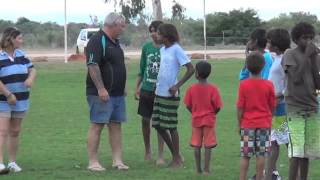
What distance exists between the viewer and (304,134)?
24.9 feet

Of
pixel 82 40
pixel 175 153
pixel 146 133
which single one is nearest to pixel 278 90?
pixel 175 153

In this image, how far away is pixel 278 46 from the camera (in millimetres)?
8031

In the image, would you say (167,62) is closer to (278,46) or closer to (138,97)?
(138,97)

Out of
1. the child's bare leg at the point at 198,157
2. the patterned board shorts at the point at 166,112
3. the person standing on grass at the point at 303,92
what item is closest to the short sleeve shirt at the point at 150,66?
the patterned board shorts at the point at 166,112

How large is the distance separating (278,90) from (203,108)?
1.06 meters

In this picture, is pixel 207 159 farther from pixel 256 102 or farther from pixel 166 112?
pixel 256 102

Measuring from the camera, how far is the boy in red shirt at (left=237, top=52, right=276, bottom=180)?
756 cm

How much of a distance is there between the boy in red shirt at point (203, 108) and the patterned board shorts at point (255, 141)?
3.45 ft

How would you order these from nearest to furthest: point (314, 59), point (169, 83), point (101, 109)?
point (314, 59)
point (101, 109)
point (169, 83)

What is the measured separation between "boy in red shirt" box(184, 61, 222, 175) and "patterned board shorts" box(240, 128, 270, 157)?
41.4 inches

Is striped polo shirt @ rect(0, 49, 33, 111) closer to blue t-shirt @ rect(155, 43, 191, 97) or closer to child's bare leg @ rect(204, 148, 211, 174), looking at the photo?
blue t-shirt @ rect(155, 43, 191, 97)

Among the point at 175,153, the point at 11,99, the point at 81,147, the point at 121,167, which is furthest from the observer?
the point at 81,147

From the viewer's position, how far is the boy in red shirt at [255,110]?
7.56m

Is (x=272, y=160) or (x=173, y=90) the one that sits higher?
(x=173, y=90)
